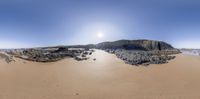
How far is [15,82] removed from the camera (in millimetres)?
10844

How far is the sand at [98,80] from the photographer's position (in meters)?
9.34

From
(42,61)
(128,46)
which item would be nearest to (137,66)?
(42,61)

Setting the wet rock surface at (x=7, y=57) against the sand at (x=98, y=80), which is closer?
the sand at (x=98, y=80)

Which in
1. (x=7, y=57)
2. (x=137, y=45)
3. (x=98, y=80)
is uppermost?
(x=137, y=45)

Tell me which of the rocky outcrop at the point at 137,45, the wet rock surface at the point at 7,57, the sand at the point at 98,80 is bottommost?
the sand at the point at 98,80

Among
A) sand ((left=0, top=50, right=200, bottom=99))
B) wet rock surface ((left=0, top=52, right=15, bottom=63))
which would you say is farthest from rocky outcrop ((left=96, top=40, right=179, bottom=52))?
wet rock surface ((left=0, top=52, right=15, bottom=63))

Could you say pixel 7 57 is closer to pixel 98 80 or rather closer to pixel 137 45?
pixel 98 80

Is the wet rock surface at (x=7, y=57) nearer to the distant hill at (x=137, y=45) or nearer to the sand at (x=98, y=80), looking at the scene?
the sand at (x=98, y=80)

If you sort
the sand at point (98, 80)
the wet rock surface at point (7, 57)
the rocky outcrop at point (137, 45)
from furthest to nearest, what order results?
1. the rocky outcrop at point (137, 45)
2. the wet rock surface at point (7, 57)
3. the sand at point (98, 80)

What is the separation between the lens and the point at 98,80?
11.3 m

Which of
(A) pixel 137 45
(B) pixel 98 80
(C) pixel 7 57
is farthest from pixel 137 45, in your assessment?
(C) pixel 7 57

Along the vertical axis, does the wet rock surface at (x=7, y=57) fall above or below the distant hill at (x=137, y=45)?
below

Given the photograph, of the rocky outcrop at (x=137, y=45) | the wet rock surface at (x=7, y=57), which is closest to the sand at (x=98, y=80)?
the wet rock surface at (x=7, y=57)

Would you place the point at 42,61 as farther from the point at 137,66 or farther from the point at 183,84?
the point at 183,84
